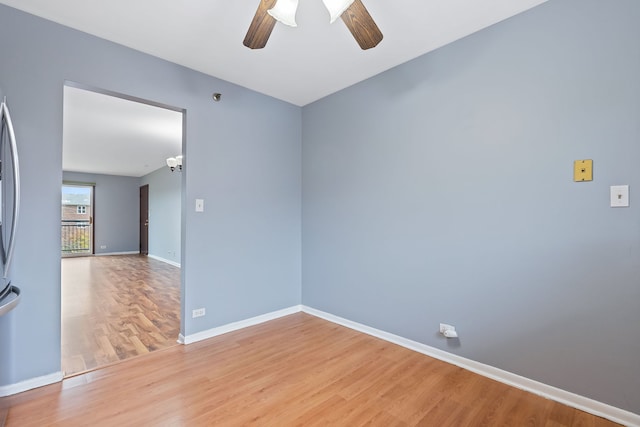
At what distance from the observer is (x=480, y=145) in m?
2.09

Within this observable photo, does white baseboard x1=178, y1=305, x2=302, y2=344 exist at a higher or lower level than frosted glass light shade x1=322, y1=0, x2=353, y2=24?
lower

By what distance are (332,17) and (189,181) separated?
181cm

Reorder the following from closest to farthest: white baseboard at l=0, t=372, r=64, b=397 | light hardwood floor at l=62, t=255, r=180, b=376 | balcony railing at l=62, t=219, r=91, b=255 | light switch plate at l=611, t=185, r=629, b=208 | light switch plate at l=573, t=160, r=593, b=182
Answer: light switch plate at l=611, t=185, r=629, b=208, light switch plate at l=573, t=160, r=593, b=182, white baseboard at l=0, t=372, r=64, b=397, light hardwood floor at l=62, t=255, r=180, b=376, balcony railing at l=62, t=219, r=91, b=255

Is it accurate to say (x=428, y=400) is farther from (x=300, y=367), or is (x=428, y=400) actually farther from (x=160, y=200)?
(x=160, y=200)

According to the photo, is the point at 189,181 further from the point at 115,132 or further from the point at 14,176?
the point at 115,132

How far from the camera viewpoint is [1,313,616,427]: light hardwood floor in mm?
1592

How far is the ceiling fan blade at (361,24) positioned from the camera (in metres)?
1.45

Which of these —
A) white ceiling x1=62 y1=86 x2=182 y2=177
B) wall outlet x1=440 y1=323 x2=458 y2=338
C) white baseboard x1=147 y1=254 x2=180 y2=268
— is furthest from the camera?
white baseboard x1=147 y1=254 x2=180 y2=268

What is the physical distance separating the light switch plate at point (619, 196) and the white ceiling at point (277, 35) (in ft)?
4.07

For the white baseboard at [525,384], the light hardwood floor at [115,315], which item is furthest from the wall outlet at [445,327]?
the light hardwood floor at [115,315]

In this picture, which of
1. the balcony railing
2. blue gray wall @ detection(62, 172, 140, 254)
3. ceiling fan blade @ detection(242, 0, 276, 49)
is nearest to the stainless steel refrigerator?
ceiling fan blade @ detection(242, 0, 276, 49)

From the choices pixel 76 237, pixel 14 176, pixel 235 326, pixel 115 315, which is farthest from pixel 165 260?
pixel 14 176

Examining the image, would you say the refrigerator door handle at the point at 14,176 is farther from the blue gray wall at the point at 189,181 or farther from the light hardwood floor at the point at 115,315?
the light hardwood floor at the point at 115,315

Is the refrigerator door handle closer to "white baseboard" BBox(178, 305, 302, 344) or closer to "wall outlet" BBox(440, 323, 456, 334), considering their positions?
"white baseboard" BBox(178, 305, 302, 344)
